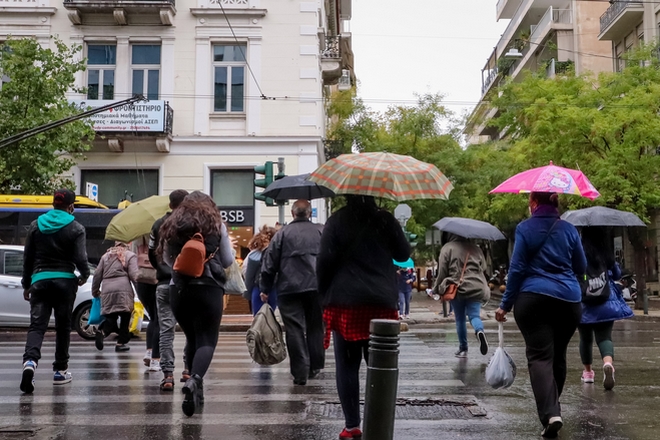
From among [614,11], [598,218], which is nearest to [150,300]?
[598,218]

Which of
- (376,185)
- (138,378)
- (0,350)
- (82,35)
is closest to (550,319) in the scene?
(376,185)

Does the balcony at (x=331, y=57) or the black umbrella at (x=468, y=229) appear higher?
the balcony at (x=331, y=57)

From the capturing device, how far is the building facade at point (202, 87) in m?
25.9

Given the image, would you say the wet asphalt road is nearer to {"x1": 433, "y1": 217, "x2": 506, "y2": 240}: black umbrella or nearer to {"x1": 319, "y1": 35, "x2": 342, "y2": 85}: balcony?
{"x1": 433, "y1": 217, "x2": 506, "y2": 240}: black umbrella

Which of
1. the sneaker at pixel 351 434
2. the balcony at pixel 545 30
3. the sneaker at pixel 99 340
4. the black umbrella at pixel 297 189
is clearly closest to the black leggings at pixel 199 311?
the sneaker at pixel 351 434

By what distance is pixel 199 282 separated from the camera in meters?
6.98

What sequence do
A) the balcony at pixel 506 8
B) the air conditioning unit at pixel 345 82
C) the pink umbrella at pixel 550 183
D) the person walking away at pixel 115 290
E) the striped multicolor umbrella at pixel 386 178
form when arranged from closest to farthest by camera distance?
the striped multicolor umbrella at pixel 386 178, the pink umbrella at pixel 550 183, the person walking away at pixel 115 290, the air conditioning unit at pixel 345 82, the balcony at pixel 506 8

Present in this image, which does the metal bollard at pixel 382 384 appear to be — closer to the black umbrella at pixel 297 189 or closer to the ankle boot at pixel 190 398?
the ankle boot at pixel 190 398

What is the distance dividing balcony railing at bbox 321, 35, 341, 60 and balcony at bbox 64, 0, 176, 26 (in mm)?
7397

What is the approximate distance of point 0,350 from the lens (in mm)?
12461

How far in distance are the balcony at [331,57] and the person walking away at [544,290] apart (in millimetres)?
25392

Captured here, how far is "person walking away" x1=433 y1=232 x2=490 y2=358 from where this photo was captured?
11.0 meters

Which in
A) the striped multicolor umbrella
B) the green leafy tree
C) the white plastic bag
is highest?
the green leafy tree

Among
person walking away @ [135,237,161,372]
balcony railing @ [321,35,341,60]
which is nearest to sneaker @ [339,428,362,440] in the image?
person walking away @ [135,237,161,372]
